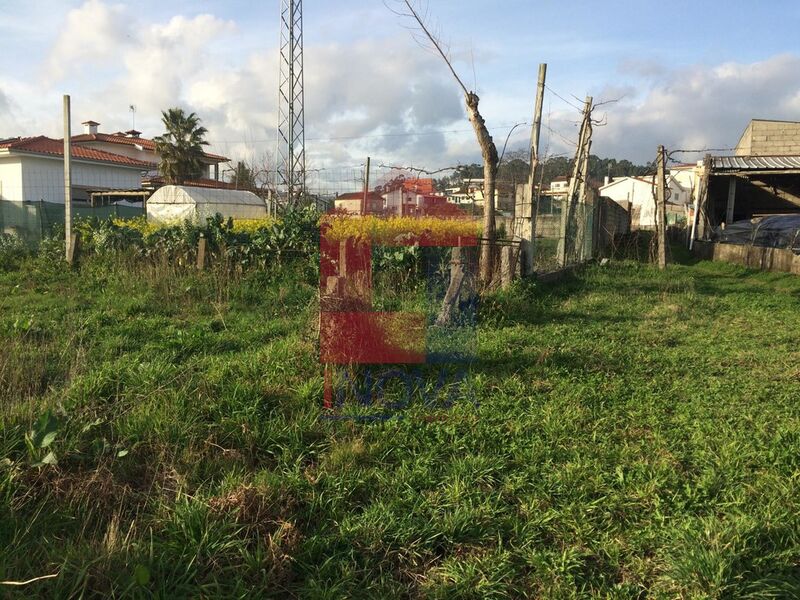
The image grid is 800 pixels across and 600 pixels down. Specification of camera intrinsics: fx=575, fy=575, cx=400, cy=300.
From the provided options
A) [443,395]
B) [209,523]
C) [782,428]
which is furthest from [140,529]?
[782,428]

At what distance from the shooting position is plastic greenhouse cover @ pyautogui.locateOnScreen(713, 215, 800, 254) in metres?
14.3

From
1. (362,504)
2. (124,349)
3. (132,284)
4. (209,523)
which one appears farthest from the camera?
(132,284)

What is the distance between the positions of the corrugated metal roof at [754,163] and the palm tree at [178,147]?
27578 mm

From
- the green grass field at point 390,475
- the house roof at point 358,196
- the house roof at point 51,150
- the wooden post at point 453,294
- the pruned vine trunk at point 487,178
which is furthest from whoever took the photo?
the house roof at point 51,150

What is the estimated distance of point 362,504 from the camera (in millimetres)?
3061

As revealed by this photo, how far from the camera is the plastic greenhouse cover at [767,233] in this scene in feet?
47.0

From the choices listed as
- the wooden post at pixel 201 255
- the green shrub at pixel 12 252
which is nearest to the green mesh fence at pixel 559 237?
the wooden post at pixel 201 255

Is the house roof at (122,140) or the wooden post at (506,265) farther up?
the house roof at (122,140)

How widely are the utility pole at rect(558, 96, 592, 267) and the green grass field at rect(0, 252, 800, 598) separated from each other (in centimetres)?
580

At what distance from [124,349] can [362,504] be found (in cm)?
342

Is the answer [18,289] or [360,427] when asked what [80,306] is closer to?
[18,289]

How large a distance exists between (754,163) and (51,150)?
95.3 feet

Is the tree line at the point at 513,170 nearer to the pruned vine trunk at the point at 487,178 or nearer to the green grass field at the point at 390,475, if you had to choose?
the pruned vine trunk at the point at 487,178

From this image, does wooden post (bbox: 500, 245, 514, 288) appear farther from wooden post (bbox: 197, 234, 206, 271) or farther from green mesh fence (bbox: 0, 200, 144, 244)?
green mesh fence (bbox: 0, 200, 144, 244)
